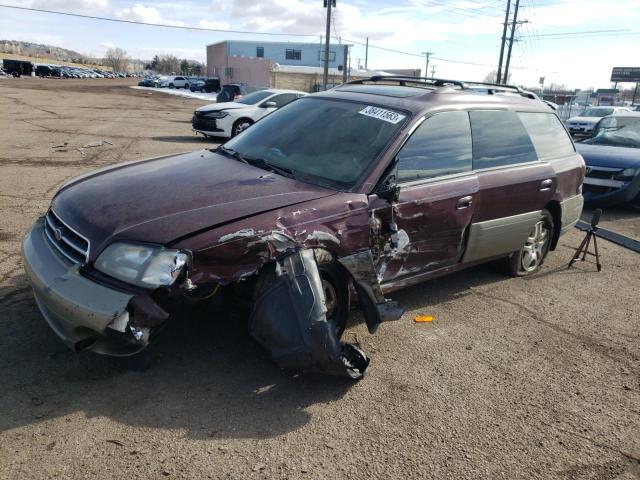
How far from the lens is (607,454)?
2.74 metres

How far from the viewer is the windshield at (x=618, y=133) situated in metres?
9.20

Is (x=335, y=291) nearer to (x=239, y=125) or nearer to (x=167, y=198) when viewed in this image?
(x=167, y=198)

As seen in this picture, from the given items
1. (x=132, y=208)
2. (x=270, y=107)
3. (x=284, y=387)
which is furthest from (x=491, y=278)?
(x=270, y=107)

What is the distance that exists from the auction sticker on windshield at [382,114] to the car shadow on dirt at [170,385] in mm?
1864

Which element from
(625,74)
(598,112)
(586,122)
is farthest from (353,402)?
(625,74)

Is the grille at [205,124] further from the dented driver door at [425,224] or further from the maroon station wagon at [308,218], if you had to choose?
the dented driver door at [425,224]

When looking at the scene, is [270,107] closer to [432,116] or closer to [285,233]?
[432,116]

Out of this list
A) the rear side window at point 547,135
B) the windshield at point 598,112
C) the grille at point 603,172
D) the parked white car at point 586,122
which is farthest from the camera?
the windshield at point 598,112

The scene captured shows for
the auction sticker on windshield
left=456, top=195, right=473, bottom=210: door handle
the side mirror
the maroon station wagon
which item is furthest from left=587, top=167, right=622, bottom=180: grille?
the side mirror

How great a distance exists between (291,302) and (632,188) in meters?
7.62

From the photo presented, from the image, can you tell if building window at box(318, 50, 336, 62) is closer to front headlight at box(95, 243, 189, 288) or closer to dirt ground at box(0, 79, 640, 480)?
dirt ground at box(0, 79, 640, 480)

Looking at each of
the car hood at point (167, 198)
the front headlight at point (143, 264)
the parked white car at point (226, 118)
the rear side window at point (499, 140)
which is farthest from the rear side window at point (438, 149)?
the parked white car at point (226, 118)

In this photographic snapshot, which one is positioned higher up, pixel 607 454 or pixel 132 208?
pixel 132 208

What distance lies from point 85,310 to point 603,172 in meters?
8.39
